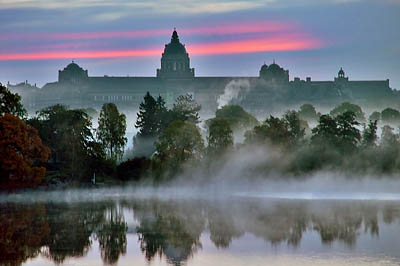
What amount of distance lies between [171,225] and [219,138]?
40.0 m

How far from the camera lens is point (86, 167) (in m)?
101

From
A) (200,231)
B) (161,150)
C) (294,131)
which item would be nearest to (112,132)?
(161,150)

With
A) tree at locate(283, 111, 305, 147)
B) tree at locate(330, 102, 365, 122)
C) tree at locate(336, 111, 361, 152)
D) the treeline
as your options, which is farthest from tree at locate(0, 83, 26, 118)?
tree at locate(330, 102, 365, 122)

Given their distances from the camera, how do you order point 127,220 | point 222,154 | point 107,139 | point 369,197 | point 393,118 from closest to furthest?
point 127,220
point 369,197
point 222,154
point 107,139
point 393,118

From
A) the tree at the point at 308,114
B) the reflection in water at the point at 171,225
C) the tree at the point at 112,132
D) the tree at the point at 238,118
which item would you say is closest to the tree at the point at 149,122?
the tree at the point at 238,118

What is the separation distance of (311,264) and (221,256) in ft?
17.9

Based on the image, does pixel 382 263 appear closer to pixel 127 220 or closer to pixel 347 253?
pixel 347 253

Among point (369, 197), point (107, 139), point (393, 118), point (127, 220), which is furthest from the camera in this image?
point (393, 118)

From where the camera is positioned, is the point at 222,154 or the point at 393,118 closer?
the point at 222,154

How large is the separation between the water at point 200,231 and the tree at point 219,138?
59.6 ft

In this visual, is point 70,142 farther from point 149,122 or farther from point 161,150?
point 149,122

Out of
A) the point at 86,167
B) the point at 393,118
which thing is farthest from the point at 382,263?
the point at 393,118

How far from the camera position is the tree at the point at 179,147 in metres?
103

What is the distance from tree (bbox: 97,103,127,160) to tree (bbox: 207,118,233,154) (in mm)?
9822
